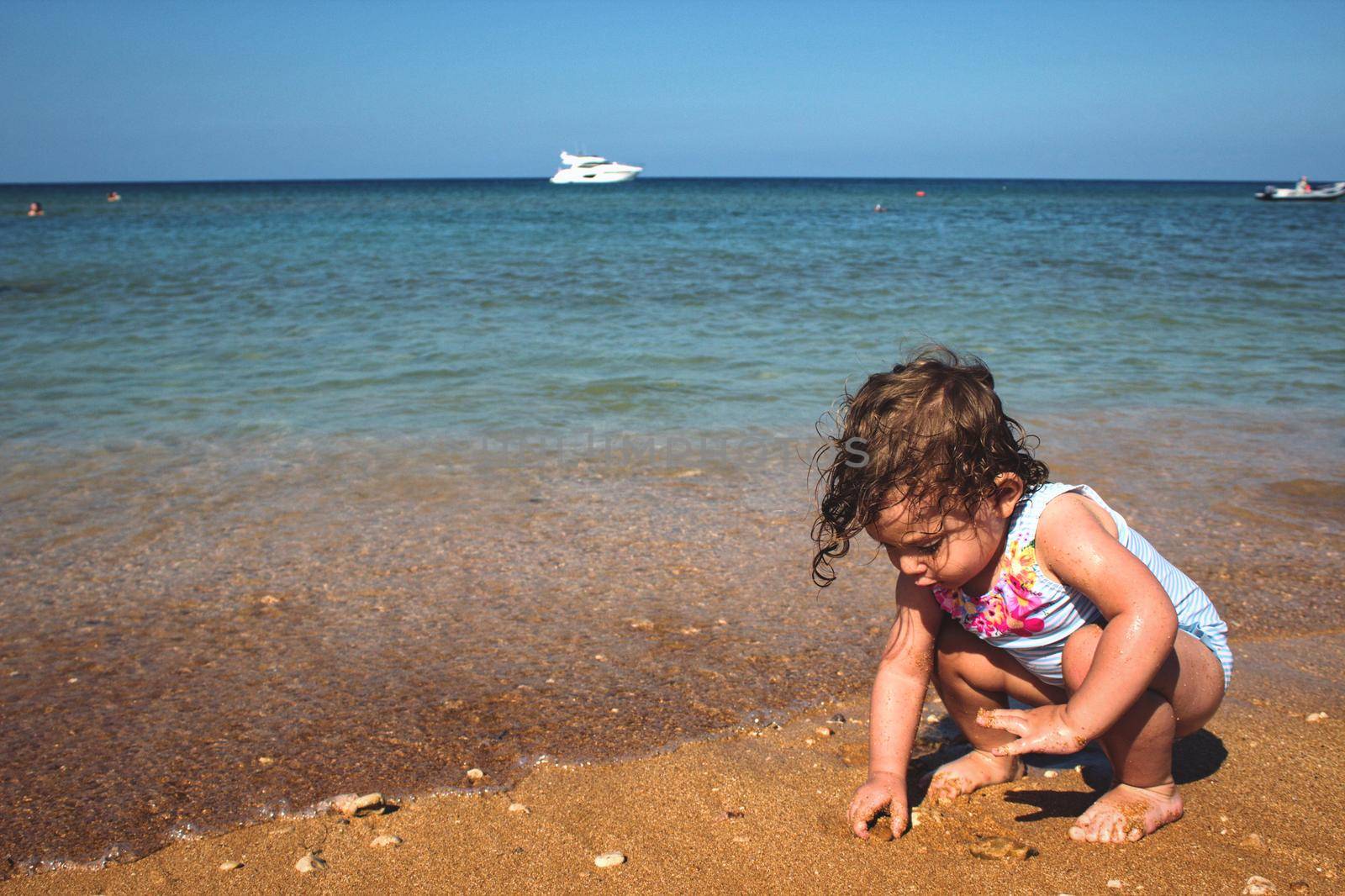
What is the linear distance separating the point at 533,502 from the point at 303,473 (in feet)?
4.01

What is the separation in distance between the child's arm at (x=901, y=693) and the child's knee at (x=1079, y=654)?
268 mm

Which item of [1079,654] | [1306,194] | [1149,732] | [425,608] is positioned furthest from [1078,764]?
[1306,194]

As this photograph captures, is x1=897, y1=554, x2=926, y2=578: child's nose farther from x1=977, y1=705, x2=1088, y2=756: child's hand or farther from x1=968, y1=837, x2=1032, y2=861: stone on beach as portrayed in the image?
x1=968, y1=837, x2=1032, y2=861: stone on beach

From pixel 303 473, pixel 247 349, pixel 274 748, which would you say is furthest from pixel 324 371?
pixel 274 748

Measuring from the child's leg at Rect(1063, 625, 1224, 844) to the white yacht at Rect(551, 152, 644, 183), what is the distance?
7409cm

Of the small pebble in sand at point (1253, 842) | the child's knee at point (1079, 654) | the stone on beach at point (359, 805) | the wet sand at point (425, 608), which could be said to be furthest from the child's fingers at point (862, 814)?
the stone on beach at point (359, 805)

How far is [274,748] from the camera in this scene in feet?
7.84

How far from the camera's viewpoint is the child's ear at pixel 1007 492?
1.79 meters

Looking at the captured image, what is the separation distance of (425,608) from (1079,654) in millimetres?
2083

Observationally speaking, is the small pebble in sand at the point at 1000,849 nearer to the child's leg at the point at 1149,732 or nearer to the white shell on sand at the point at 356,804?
the child's leg at the point at 1149,732

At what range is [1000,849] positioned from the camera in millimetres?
1894

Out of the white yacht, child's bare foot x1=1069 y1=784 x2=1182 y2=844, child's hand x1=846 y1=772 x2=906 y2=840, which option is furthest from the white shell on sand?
the white yacht

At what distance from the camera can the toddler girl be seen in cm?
172

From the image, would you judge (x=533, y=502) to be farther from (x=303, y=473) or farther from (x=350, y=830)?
(x=350, y=830)
